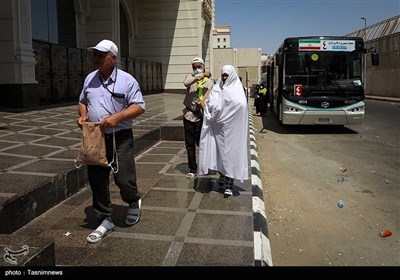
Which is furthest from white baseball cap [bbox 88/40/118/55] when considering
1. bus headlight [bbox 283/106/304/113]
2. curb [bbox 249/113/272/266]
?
bus headlight [bbox 283/106/304/113]

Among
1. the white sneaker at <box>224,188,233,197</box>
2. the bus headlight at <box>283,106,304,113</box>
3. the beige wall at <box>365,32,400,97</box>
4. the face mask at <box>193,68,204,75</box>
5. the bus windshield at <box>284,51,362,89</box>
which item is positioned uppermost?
the beige wall at <box>365,32,400,97</box>

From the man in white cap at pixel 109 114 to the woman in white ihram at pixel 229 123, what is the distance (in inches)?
60.8

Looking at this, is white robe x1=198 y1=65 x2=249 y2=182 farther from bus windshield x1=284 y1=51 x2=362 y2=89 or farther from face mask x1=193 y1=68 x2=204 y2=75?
bus windshield x1=284 y1=51 x2=362 y2=89

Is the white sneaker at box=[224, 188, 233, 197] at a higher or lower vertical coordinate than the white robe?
lower

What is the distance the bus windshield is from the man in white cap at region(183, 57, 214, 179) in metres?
7.80

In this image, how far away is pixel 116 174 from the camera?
371cm

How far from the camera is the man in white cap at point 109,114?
3559 millimetres

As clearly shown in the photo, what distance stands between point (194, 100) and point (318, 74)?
8213mm

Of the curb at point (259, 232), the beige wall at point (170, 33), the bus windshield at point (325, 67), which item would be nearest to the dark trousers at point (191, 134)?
the curb at point (259, 232)

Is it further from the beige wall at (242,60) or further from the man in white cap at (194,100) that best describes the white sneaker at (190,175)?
the beige wall at (242,60)

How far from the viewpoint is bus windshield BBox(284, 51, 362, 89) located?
12859 millimetres

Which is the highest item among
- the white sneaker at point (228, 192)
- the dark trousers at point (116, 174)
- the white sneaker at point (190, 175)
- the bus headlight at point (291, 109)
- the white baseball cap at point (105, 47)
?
the white baseball cap at point (105, 47)

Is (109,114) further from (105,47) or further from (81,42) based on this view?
(81,42)

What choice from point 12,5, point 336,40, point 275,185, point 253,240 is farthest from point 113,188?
point 336,40
